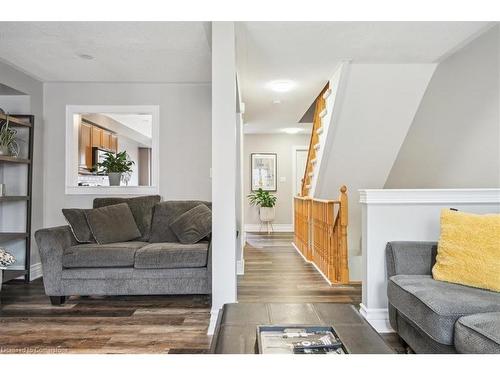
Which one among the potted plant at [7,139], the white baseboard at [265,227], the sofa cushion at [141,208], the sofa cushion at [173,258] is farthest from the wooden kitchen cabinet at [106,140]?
the white baseboard at [265,227]

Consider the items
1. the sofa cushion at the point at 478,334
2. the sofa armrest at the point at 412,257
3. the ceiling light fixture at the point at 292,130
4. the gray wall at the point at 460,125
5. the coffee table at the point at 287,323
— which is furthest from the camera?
→ the ceiling light fixture at the point at 292,130

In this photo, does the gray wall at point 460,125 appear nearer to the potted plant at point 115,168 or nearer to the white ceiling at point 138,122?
the potted plant at point 115,168

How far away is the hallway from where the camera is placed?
3.47 meters

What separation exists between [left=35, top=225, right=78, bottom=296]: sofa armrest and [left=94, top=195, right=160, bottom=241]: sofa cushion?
2.72ft

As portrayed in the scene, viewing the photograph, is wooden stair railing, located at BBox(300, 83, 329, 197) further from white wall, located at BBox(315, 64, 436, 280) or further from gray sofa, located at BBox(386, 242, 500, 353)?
gray sofa, located at BBox(386, 242, 500, 353)

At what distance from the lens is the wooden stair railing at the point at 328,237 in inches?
155

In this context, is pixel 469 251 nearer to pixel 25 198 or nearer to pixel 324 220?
pixel 324 220

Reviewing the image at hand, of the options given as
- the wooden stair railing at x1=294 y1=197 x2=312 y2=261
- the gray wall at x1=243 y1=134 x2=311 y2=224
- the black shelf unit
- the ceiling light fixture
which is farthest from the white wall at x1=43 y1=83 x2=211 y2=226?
the gray wall at x1=243 y1=134 x2=311 y2=224

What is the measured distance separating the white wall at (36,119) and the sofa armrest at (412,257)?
12.6ft

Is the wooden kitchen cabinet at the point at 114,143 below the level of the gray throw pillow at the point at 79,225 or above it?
above

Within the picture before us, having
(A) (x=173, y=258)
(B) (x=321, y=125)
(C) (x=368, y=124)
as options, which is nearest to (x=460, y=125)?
(C) (x=368, y=124)

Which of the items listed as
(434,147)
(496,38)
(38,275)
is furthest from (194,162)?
(496,38)

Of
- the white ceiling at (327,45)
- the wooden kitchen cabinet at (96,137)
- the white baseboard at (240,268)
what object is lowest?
the white baseboard at (240,268)

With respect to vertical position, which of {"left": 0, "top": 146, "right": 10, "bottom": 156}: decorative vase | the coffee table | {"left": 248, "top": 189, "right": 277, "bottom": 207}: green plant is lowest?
the coffee table
